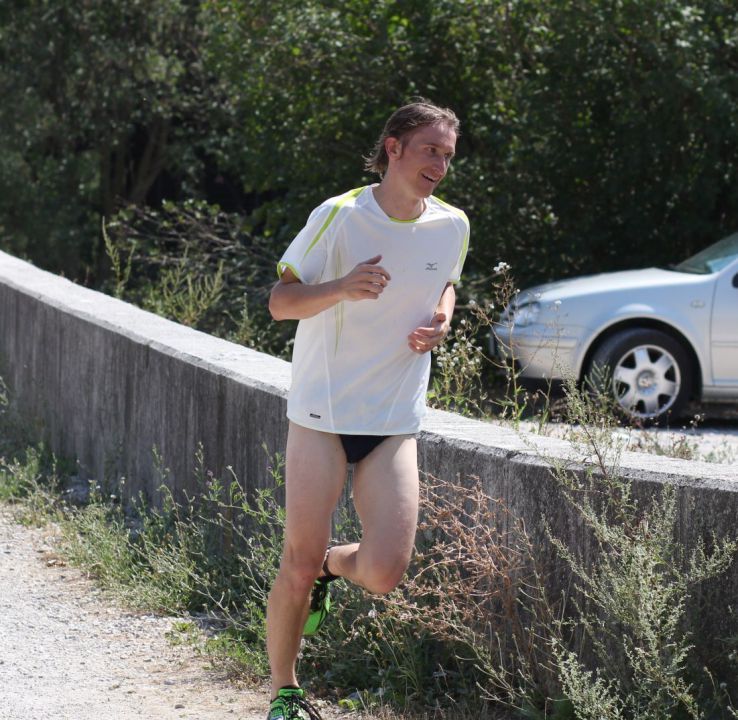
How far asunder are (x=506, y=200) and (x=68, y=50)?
8.48 metres

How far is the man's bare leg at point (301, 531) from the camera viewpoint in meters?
4.08

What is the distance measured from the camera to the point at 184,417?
6555 millimetres

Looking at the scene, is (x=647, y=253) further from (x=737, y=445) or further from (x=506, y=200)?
(x=737, y=445)

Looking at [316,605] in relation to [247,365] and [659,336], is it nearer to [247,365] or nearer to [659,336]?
[247,365]

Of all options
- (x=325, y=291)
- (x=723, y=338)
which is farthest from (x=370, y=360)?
(x=723, y=338)

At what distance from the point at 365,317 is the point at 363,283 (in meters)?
0.26

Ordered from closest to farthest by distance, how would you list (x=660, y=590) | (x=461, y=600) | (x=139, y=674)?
(x=660, y=590) < (x=461, y=600) < (x=139, y=674)

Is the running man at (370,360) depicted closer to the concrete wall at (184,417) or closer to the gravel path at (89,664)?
the concrete wall at (184,417)

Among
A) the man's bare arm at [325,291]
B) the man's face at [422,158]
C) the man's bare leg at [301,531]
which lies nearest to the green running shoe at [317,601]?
the man's bare leg at [301,531]

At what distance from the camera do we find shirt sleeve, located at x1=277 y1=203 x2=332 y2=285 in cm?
403

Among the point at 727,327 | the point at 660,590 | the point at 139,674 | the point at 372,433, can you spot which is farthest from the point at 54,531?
the point at 727,327

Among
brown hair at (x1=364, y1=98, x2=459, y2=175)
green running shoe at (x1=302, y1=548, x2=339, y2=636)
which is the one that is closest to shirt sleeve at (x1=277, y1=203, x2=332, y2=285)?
brown hair at (x1=364, y1=98, x2=459, y2=175)

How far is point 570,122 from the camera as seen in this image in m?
13.8

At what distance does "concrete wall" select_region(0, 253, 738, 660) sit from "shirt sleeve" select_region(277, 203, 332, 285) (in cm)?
94
